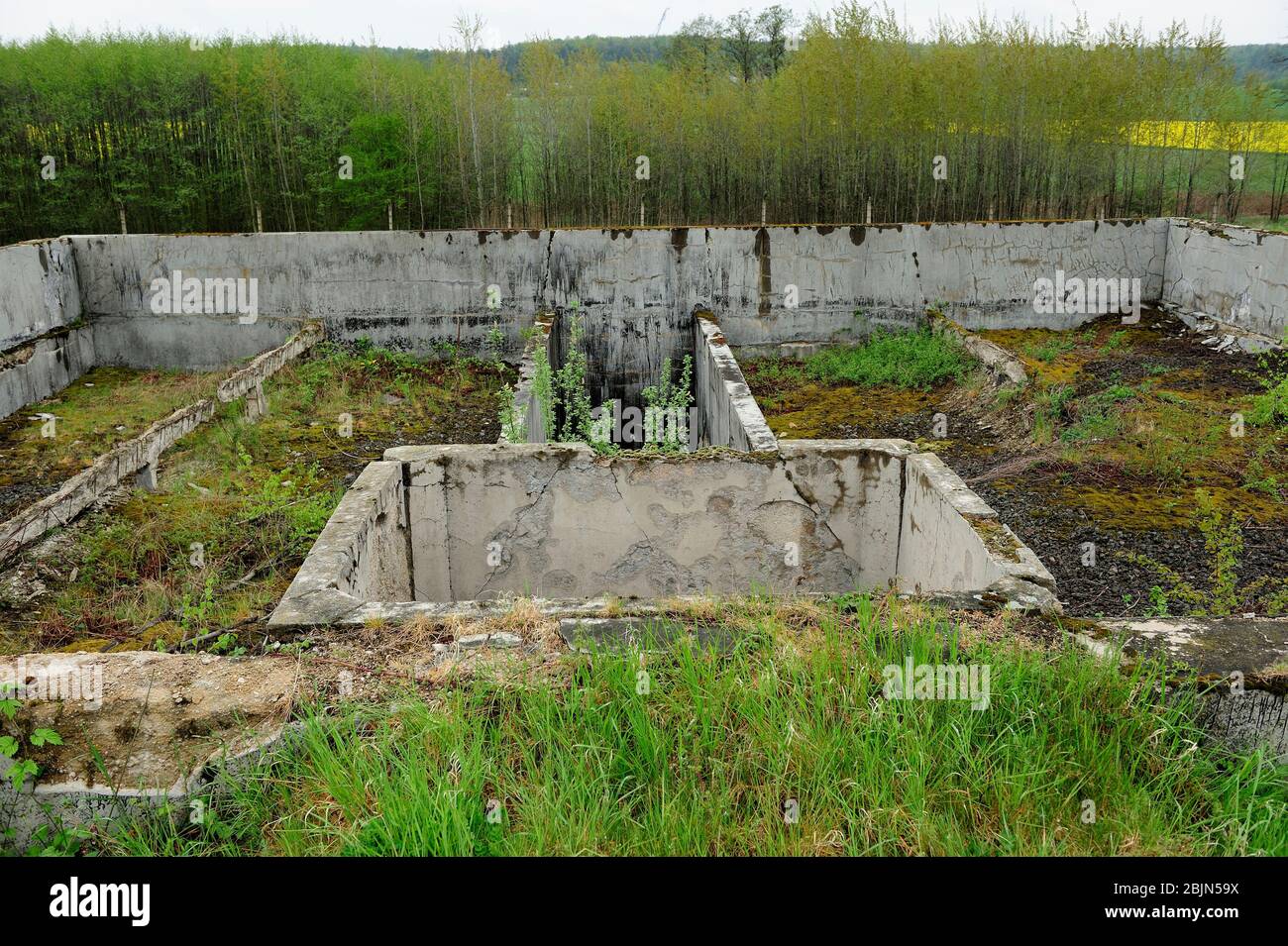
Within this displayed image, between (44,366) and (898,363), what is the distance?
9129 mm

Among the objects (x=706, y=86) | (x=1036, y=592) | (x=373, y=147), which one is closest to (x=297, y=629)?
(x=1036, y=592)

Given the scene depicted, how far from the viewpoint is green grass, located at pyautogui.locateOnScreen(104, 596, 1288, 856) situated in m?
2.42

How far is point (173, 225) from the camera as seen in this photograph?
12398 mm

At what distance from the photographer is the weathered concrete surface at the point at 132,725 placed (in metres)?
2.62

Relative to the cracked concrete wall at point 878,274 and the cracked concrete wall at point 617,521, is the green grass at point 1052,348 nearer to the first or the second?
the cracked concrete wall at point 878,274

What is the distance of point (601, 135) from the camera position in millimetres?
12328

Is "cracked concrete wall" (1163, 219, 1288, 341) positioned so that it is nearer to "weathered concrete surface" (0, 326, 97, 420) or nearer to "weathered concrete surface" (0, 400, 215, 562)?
"weathered concrete surface" (0, 400, 215, 562)

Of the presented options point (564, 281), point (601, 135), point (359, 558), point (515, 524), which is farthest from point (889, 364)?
point (359, 558)

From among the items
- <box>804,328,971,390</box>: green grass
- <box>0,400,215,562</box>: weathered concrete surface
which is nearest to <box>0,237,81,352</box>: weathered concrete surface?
<box>0,400,215,562</box>: weathered concrete surface

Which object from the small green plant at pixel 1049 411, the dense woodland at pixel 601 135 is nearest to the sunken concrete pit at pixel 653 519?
the small green plant at pixel 1049 411

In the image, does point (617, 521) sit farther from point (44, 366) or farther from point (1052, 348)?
point (44, 366)

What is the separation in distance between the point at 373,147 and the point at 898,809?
457 inches

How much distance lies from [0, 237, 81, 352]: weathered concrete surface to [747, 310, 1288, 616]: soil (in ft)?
25.6
